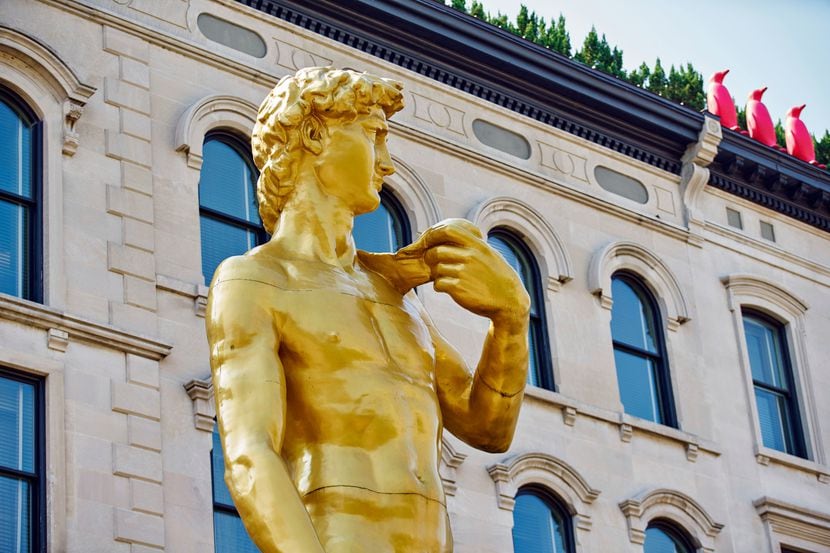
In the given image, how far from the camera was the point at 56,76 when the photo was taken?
20797mm

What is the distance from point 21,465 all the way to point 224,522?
7.49ft

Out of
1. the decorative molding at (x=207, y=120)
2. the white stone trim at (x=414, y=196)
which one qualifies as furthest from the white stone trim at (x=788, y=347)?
the decorative molding at (x=207, y=120)

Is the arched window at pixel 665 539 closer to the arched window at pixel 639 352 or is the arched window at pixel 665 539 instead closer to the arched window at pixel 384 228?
the arched window at pixel 639 352

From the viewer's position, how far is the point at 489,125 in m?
26.1

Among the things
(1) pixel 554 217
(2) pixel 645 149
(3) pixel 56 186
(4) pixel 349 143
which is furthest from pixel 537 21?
(4) pixel 349 143

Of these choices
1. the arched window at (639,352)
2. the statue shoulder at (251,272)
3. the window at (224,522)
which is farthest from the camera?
the arched window at (639,352)

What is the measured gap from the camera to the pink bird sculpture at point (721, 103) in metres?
29.4

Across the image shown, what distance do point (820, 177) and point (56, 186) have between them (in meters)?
13.7

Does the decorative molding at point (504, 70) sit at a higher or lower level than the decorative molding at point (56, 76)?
higher

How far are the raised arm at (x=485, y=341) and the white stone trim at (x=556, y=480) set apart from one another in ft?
47.9

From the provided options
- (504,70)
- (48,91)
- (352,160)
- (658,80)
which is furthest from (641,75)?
(352,160)

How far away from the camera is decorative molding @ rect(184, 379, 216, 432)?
65.1 ft

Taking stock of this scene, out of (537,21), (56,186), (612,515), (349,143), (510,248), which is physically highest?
(537,21)

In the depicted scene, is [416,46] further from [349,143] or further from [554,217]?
[349,143]
